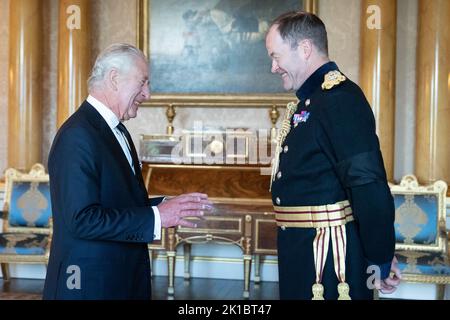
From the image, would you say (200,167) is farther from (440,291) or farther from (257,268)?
(440,291)

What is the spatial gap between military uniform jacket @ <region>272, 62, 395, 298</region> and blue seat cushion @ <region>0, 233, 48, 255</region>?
356 cm

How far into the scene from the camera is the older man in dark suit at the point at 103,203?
1.96 metres

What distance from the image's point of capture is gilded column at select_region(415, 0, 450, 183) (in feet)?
18.6

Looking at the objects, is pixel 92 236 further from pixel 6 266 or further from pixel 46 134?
pixel 46 134

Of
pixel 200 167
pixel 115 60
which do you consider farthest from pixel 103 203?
pixel 200 167

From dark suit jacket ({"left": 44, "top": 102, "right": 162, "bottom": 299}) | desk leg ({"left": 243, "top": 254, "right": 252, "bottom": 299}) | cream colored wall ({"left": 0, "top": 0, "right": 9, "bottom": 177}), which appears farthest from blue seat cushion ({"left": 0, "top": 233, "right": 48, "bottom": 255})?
dark suit jacket ({"left": 44, "top": 102, "right": 162, "bottom": 299})

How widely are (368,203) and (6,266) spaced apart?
484cm

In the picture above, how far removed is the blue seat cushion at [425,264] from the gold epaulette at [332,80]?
312cm

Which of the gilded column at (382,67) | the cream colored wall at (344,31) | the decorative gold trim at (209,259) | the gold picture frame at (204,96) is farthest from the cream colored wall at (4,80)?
the gilded column at (382,67)

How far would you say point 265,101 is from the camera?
6.30 metres

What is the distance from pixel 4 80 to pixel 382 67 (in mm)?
4181

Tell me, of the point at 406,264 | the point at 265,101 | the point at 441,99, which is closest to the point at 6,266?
the point at 265,101

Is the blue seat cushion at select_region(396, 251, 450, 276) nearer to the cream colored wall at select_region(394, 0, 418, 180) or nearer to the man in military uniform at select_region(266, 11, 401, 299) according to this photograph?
the cream colored wall at select_region(394, 0, 418, 180)

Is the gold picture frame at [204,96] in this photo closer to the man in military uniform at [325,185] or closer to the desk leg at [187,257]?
the desk leg at [187,257]
